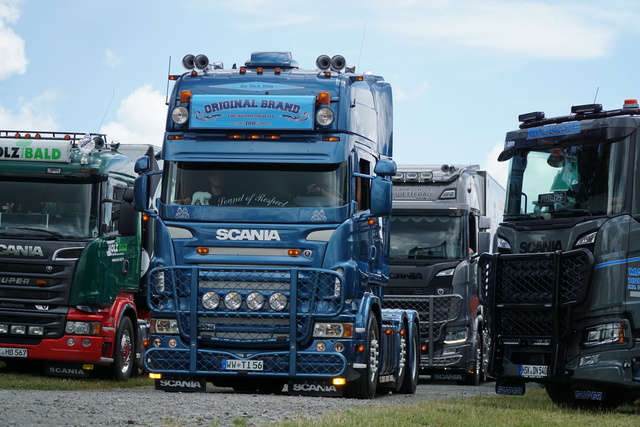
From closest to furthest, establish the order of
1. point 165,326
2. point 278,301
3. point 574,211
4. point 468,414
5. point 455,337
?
point 468,414, point 574,211, point 278,301, point 165,326, point 455,337

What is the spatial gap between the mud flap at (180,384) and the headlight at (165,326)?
644 mm

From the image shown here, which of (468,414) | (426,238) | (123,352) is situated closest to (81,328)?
(123,352)

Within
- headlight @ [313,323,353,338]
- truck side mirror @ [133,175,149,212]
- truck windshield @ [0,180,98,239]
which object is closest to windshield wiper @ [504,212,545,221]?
headlight @ [313,323,353,338]

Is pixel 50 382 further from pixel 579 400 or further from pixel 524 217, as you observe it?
pixel 579 400

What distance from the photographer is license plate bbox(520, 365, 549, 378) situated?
1423 centimetres

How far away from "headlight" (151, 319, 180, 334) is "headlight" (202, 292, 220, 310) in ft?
1.52

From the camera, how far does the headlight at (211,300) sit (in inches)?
569

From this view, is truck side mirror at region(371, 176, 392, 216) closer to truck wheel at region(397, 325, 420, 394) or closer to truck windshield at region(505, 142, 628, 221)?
truck windshield at region(505, 142, 628, 221)

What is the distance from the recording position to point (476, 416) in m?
12.5

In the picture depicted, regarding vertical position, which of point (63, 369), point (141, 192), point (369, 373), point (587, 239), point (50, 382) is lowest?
point (50, 382)

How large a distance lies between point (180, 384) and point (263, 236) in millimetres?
2220

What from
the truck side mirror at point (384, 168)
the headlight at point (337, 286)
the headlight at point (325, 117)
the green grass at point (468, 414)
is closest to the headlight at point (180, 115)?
the headlight at point (325, 117)

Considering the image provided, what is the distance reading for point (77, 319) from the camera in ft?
60.0

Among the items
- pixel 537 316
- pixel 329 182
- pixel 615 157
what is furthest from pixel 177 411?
pixel 615 157
